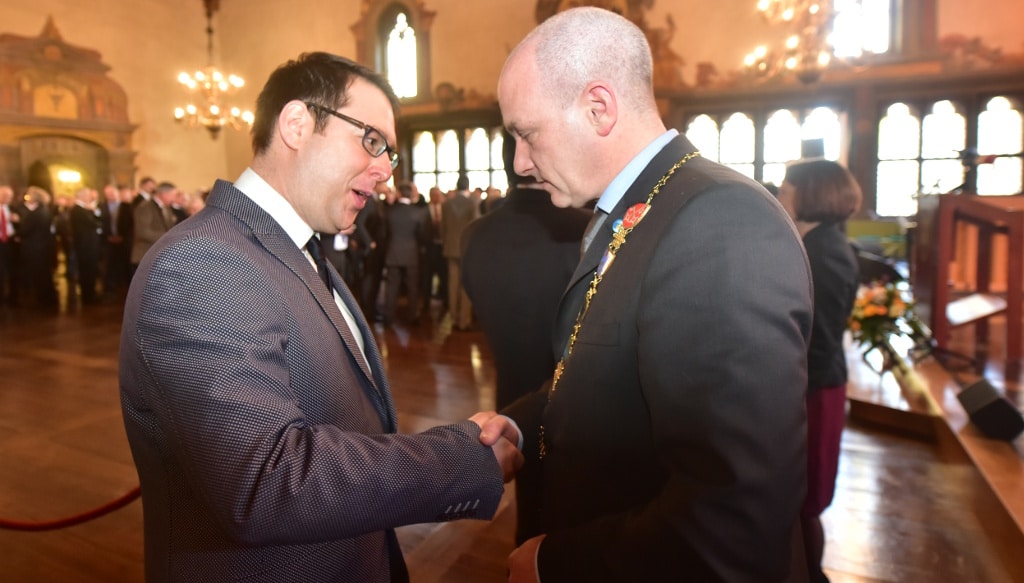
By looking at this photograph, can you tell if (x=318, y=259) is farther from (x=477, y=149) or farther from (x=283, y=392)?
(x=477, y=149)

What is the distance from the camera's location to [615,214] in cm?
119

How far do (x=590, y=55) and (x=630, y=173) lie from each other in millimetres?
216

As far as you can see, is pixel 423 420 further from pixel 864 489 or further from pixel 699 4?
pixel 699 4

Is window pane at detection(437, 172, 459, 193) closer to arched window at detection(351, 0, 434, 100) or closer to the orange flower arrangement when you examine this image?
arched window at detection(351, 0, 434, 100)

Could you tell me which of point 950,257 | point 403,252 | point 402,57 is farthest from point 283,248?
point 402,57

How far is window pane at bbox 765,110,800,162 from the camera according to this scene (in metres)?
11.9

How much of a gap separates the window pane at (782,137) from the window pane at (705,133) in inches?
35.5

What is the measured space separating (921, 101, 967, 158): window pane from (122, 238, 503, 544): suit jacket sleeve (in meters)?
12.6

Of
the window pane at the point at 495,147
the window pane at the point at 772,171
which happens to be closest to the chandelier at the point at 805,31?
the window pane at the point at 772,171

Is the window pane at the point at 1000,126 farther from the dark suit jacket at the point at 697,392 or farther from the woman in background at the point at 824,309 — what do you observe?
the dark suit jacket at the point at 697,392

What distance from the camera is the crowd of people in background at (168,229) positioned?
Result: 795 centimetres

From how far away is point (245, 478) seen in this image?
96 cm

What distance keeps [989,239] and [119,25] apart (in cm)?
1644

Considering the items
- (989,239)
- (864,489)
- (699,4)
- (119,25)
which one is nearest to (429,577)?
(864,489)
